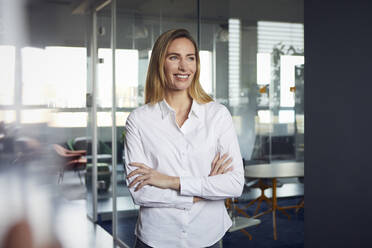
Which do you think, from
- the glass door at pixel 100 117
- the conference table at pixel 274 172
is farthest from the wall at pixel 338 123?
the glass door at pixel 100 117

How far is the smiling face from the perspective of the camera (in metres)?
1.97

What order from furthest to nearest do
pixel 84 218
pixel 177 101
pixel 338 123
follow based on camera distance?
pixel 84 218 → pixel 177 101 → pixel 338 123

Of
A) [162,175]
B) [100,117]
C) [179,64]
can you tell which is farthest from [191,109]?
[100,117]

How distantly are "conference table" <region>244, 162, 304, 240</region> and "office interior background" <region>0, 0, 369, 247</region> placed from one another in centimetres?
4

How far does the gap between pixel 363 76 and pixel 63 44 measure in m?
8.01

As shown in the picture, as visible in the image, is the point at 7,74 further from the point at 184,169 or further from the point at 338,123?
the point at 338,123

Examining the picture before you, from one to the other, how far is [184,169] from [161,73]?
0.44 m

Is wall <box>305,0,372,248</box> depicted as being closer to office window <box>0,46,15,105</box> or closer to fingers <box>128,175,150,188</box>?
fingers <box>128,175,150,188</box>

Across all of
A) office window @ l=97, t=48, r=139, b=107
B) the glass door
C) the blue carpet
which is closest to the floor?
the glass door

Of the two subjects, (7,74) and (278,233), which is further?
(7,74)

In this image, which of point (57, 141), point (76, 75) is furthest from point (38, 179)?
point (76, 75)

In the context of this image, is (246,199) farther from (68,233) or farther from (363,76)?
(68,233)

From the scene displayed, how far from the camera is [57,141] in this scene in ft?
30.4

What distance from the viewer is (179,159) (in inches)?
77.1
